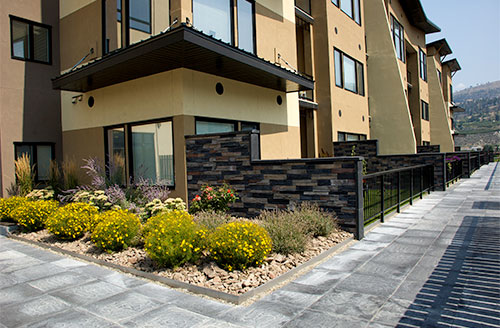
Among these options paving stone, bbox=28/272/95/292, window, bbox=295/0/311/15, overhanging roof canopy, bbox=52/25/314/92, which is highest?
window, bbox=295/0/311/15

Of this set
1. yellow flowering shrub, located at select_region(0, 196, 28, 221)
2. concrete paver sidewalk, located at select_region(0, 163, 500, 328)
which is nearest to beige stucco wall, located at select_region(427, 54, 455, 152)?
concrete paver sidewalk, located at select_region(0, 163, 500, 328)

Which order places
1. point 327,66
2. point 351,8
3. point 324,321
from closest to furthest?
1. point 324,321
2. point 327,66
3. point 351,8

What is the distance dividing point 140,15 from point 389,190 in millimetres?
8242

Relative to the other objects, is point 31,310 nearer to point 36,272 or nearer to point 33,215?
point 36,272

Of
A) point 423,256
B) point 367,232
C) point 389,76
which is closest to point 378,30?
point 389,76

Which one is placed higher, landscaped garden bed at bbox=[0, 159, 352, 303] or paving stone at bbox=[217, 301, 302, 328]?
landscaped garden bed at bbox=[0, 159, 352, 303]

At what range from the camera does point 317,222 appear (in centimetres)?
668

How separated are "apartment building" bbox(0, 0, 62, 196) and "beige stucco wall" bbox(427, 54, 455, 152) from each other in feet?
100

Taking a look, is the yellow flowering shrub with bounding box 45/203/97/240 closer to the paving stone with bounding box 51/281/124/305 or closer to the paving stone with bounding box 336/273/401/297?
the paving stone with bounding box 51/281/124/305

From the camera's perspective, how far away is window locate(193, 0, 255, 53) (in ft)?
29.1

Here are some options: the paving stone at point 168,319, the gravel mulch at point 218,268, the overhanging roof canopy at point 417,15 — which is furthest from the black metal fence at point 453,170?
the paving stone at point 168,319

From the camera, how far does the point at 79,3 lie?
37.8 feet

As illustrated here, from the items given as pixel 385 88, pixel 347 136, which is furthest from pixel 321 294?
pixel 385 88

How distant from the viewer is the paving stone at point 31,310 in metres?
3.88
